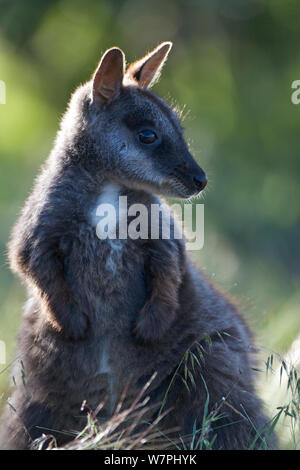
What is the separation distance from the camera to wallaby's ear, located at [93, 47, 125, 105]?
418 centimetres

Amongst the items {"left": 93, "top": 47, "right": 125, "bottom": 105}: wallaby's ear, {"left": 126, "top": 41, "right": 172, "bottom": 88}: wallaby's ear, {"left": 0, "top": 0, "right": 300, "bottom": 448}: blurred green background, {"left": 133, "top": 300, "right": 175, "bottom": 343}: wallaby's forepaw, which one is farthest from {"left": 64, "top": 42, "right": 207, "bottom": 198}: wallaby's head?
{"left": 0, "top": 0, "right": 300, "bottom": 448}: blurred green background

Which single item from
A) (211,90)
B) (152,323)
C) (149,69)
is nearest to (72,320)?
(152,323)

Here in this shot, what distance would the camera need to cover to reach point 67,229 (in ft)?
13.2

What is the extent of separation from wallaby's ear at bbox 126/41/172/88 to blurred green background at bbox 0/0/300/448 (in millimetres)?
3171

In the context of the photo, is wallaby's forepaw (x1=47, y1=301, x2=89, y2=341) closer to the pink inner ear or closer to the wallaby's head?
the wallaby's head

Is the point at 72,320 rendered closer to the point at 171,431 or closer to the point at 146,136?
the point at 171,431

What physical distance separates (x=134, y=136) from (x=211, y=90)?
4827 millimetres

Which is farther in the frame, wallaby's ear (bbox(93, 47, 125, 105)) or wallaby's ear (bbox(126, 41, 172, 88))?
wallaby's ear (bbox(126, 41, 172, 88))

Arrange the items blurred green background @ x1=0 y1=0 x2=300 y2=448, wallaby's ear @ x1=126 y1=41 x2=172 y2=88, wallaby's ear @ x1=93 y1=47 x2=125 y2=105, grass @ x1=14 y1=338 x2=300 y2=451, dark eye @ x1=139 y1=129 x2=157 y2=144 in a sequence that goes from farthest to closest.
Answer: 1. blurred green background @ x1=0 y1=0 x2=300 y2=448
2. wallaby's ear @ x1=126 y1=41 x2=172 y2=88
3. dark eye @ x1=139 y1=129 x2=157 y2=144
4. wallaby's ear @ x1=93 y1=47 x2=125 y2=105
5. grass @ x1=14 y1=338 x2=300 y2=451

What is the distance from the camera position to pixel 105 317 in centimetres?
407

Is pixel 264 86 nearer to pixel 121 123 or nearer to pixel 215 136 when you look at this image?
pixel 215 136

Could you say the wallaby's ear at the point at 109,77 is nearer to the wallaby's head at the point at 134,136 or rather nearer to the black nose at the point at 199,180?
the wallaby's head at the point at 134,136

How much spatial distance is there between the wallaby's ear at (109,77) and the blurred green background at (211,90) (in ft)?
11.5
